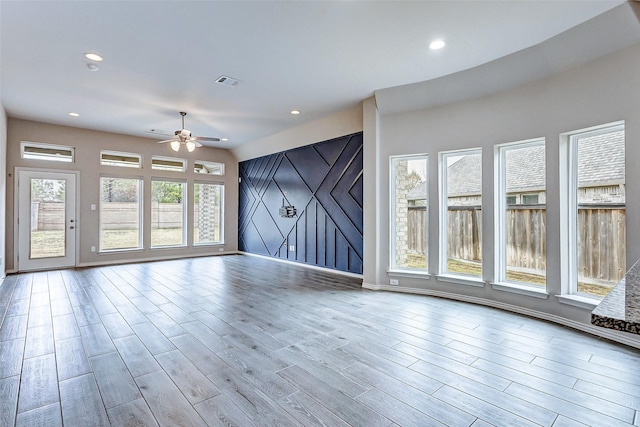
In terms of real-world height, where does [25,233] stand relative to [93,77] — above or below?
below

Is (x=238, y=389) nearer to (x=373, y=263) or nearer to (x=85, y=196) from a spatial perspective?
(x=373, y=263)

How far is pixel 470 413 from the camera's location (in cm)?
193

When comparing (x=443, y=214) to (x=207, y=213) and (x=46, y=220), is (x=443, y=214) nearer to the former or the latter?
(x=207, y=213)

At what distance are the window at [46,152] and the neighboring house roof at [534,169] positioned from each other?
24.1ft

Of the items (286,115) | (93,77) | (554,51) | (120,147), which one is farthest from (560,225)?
(120,147)

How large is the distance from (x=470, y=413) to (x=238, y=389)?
5.05 ft

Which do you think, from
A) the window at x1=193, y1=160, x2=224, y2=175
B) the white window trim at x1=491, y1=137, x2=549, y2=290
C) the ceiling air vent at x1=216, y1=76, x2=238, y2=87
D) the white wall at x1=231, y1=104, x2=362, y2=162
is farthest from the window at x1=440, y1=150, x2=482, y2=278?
the window at x1=193, y1=160, x2=224, y2=175

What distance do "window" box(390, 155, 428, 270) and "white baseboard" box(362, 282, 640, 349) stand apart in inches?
15.5

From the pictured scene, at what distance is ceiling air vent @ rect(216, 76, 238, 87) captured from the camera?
4.25 metres

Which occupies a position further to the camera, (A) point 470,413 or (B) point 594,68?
(B) point 594,68

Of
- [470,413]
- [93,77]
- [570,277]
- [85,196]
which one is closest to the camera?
[470,413]

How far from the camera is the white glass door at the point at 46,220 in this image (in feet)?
20.6

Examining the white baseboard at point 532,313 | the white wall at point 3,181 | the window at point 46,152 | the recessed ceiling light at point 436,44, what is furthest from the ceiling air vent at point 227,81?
the window at point 46,152

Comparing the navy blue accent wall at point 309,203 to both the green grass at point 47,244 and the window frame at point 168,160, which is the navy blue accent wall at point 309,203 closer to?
the window frame at point 168,160
